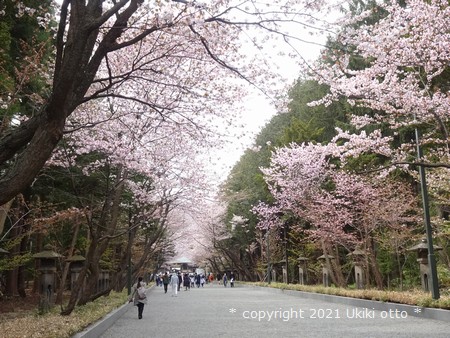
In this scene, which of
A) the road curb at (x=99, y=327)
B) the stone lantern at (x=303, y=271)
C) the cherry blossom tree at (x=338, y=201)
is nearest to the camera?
the road curb at (x=99, y=327)

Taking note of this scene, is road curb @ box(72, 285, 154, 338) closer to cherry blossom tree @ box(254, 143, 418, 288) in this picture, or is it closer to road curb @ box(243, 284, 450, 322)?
road curb @ box(243, 284, 450, 322)

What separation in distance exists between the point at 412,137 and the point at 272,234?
16354mm

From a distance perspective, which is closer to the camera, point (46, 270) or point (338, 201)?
point (46, 270)

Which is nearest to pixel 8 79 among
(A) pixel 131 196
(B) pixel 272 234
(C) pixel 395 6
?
(A) pixel 131 196

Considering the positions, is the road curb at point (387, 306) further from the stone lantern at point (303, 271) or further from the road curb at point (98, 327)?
the road curb at point (98, 327)

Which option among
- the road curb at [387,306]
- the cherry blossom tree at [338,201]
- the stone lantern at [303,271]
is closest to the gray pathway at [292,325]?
the road curb at [387,306]

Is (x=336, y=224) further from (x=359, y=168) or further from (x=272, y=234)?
(x=272, y=234)

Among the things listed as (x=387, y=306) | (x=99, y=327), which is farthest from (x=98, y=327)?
(x=387, y=306)

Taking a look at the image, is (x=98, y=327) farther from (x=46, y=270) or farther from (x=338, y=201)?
(x=338, y=201)

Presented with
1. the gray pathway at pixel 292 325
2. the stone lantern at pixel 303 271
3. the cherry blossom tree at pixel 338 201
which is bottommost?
the gray pathway at pixel 292 325

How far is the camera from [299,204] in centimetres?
2695

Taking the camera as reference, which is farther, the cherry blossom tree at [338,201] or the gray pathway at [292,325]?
the cherry blossom tree at [338,201]

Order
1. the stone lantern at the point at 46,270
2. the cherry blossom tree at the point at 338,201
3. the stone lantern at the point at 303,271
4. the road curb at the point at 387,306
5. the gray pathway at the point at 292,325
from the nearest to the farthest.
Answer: the gray pathway at the point at 292,325
the road curb at the point at 387,306
the stone lantern at the point at 46,270
the cherry blossom tree at the point at 338,201
the stone lantern at the point at 303,271

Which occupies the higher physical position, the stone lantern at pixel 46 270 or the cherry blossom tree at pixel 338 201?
the cherry blossom tree at pixel 338 201
